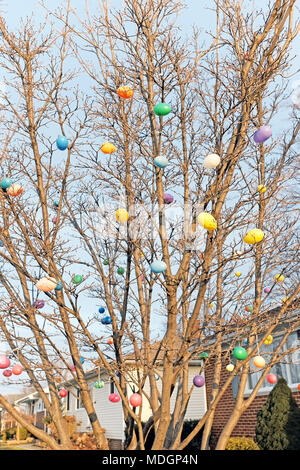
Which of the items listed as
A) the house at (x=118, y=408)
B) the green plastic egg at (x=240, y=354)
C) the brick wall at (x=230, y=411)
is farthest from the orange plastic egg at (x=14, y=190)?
the house at (x=118, y=408)

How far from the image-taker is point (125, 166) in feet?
19.0

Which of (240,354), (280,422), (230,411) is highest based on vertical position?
(240,354)

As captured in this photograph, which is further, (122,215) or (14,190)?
(14,190)

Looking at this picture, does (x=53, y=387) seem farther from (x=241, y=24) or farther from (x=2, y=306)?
(x=241, y=24)

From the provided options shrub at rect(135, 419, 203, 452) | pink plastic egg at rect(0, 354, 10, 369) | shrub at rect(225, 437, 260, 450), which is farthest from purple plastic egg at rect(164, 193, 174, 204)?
shrub at rect(135, 419, 203, 452)

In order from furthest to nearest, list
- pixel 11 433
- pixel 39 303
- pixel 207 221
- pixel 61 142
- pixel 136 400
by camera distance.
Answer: pixel 11 433 < pixel 39 303 < pixel 61 142 < pixel 136 400 < pixel 207 221

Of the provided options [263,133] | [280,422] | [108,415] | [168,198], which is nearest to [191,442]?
[280,422]

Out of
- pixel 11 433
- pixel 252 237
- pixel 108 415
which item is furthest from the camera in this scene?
pixel 11 433

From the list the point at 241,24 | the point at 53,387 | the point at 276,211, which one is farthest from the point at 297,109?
the point at 53,387

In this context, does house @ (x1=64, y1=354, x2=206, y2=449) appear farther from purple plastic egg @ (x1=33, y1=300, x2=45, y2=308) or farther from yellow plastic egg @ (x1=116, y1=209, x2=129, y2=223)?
yellow plastic egg @ (x1=116, y1=209, x2=129, y2=223)

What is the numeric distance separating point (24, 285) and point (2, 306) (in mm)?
492

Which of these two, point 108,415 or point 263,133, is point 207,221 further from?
point 108,415

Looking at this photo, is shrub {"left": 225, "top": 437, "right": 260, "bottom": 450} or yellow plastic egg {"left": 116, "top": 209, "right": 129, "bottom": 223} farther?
shrub {"left": 225, "top": 437, "right": 260, "bottom": 450}

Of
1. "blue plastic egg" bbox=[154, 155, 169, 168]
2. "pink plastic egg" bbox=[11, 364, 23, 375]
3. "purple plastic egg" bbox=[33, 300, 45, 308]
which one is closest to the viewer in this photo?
"blue plastic egg" bbox=[154, 155, 169, 168]
